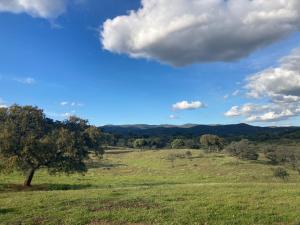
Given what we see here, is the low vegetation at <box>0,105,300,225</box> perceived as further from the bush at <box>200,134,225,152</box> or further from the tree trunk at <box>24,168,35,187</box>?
the bush at <box>200,134,225,152</box>

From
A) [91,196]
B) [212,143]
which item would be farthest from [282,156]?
[91,196]

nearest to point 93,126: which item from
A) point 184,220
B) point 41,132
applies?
point 41,132

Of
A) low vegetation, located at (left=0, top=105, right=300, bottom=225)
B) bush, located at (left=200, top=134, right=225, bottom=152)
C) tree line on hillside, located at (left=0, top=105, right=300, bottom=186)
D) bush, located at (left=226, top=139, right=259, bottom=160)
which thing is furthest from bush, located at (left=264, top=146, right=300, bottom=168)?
low vegetation, located at (left=0, top=105, right=300, bottom=225)

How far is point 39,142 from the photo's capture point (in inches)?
1720

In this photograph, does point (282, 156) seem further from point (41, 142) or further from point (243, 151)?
point (41, 142)

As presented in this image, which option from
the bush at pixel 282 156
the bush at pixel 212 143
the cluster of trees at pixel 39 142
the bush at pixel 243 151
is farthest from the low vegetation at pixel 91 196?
the bush at pixel 212 143

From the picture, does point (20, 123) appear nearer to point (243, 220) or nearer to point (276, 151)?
point (243, 220)

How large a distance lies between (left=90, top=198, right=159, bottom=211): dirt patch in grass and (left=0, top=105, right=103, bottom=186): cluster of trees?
20.8 m

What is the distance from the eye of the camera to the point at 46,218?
21.2 meters

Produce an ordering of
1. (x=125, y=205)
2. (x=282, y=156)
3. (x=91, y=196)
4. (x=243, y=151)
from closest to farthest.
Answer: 1. (x=125, y=205)
2. (x=91, y=196)
3. (x=243, y=151)
4. (x=282, y=156)

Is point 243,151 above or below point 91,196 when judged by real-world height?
above

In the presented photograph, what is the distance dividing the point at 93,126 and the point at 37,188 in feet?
34.6

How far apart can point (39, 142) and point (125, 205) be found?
22059mm

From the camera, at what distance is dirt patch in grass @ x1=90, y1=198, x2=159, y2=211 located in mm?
23375
